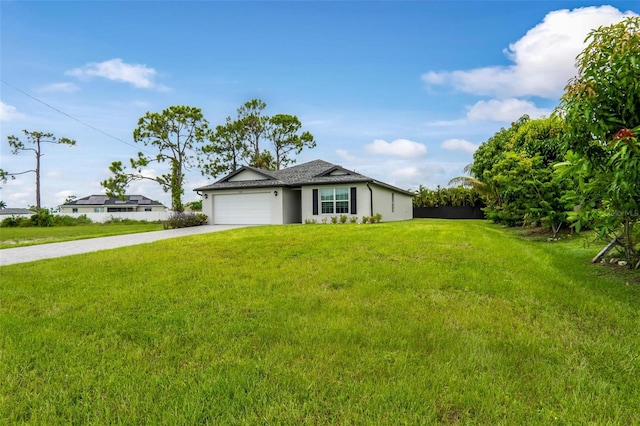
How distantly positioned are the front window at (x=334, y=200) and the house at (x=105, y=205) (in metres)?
35.8

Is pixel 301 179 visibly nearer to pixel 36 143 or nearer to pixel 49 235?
pixel 49 235

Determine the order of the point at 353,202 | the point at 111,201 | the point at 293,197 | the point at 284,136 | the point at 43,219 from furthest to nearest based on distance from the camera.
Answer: the point at 111,201, the point at 284,136, the point at 43,219, the point at 293,197, the point at 353,202

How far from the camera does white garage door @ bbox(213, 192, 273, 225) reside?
1909 cm

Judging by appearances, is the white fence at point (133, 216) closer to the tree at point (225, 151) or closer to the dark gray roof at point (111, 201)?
the tree at point (225, 151)

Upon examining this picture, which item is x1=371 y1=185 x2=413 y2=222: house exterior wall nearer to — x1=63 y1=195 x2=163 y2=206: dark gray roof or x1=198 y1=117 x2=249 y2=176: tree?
x1=198 y1=117 x2=249 y2=176: tree

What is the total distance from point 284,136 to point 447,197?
1814 centimetres

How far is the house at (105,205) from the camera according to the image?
47.9 metres

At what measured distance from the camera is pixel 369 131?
20.8 metres

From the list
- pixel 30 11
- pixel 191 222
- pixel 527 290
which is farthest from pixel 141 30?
pixel 527 290

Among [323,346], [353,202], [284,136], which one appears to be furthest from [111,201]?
[323,346]

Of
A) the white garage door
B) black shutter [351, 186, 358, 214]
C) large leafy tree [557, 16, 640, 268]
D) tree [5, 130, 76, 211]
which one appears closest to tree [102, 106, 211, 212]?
tree [5, 130, 76, 211]

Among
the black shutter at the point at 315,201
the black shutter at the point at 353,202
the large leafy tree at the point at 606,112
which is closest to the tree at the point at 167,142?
Answer: the black shutter at the point at 315,201

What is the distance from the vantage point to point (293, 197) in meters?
19.9

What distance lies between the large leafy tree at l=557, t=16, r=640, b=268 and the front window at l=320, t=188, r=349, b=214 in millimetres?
13268
